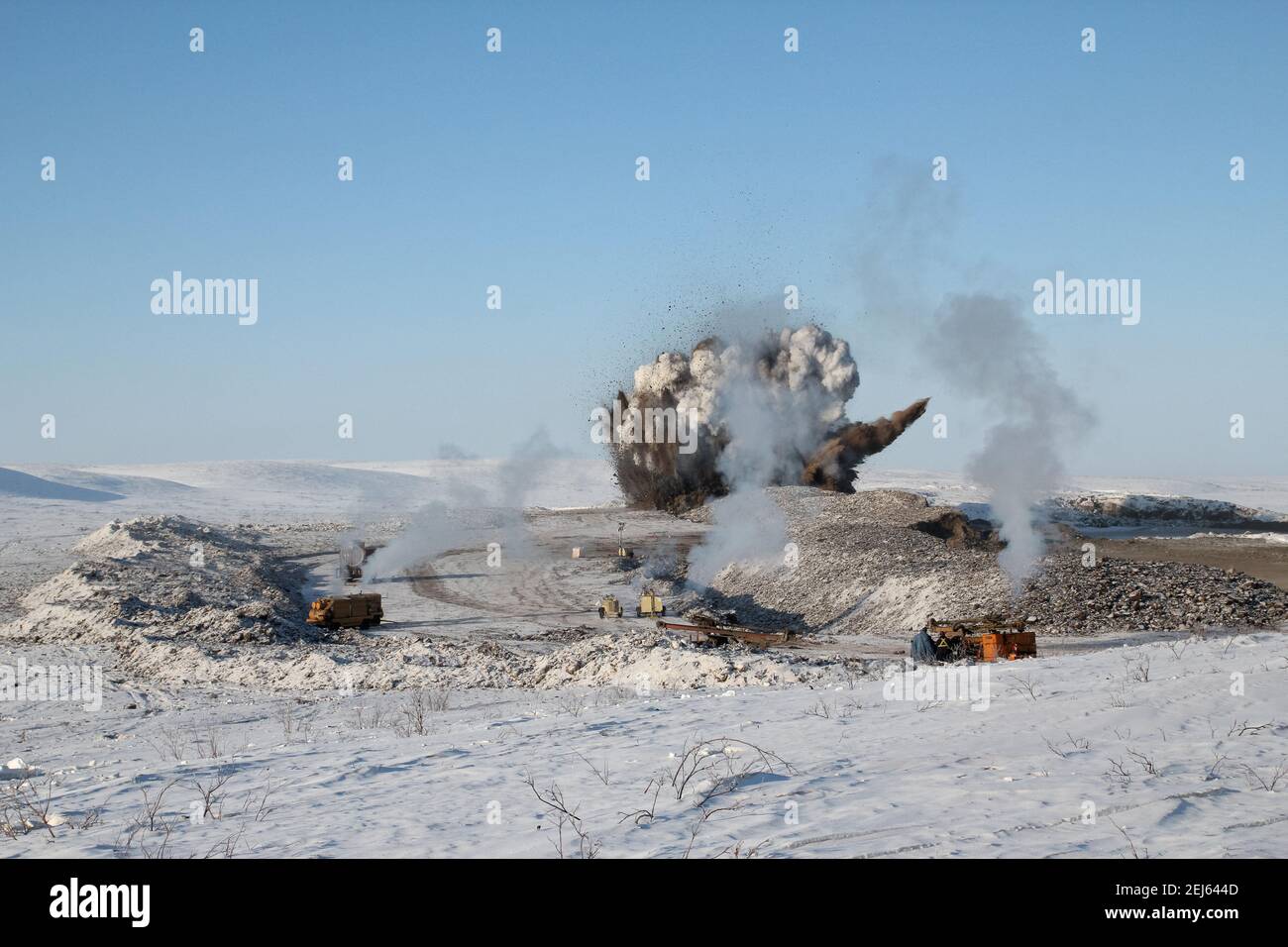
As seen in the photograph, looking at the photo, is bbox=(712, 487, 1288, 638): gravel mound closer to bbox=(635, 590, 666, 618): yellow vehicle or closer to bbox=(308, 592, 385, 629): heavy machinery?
bbox=(635, 590, 666, 618): yellow vehicle

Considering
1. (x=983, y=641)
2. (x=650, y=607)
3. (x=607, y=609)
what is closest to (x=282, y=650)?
(x=607, y=609)

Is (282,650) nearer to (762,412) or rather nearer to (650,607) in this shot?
(650,607)

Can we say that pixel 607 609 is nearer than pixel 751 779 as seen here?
No

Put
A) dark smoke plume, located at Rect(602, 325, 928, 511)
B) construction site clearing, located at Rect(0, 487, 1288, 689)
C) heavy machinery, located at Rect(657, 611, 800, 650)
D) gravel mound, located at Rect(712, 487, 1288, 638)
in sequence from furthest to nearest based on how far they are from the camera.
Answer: dark smoke plume, located at Rect(602, 325, 928, 511) → gravel mound, located at Rect(712, 487, 1288, 638) → heavy machinery, located at Rect(657, 611, 800, 650) → construction site clearing, located at Rect(0, 487, 1288, 689)

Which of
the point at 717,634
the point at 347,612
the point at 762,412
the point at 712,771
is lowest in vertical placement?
the point at 717,634

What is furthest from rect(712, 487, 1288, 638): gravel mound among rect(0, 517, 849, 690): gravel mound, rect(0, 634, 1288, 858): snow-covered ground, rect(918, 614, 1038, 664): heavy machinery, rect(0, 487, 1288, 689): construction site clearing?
rect(0, 634, 1288, 858): snow-covered ground
